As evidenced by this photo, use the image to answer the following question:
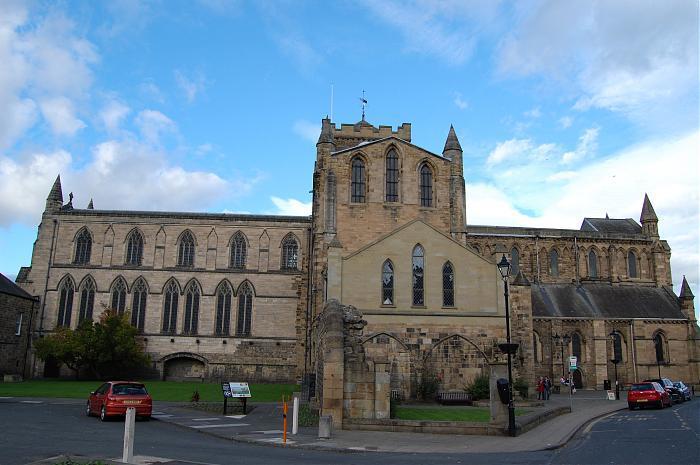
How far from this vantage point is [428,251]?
3030 centimetres

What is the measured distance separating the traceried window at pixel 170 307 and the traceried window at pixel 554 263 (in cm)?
3386

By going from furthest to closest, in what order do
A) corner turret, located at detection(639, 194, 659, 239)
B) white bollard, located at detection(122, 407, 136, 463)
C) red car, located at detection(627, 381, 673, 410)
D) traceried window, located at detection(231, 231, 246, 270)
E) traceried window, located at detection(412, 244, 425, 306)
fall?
corner turret, located at detection(639, 194, 659, 239) < traceried window, located at detection(231, 231, 246, 270) < red car, located at detection(627, 381, 673, 410) < traceried window, located at detection(412, 244, 425, 306) < white bollard, located at detection(122, 407, 136, 463)

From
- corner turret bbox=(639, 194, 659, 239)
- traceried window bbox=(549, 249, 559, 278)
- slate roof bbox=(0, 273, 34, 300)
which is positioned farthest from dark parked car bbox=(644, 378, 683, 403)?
slate roof bbox=(0, 273, 34, 300)

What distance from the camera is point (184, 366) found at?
49906 mm

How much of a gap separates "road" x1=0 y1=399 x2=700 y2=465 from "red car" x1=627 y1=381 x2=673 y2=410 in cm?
1056

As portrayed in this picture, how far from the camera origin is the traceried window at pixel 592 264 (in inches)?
2227

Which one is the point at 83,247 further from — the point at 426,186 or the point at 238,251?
the point at 426,186

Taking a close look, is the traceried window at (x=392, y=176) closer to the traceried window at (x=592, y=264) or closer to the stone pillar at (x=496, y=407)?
the stone pillar at (x=496, y=407)

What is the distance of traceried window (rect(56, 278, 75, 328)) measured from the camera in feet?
163

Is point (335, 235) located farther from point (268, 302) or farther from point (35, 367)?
point (35, 367)

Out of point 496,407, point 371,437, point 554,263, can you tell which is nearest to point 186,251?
point 554,263

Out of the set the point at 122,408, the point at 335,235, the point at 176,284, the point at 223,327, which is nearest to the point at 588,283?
the point at 335,235

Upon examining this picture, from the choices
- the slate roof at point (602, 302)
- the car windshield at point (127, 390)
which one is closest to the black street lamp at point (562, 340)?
the slate roof at point (602, 302)

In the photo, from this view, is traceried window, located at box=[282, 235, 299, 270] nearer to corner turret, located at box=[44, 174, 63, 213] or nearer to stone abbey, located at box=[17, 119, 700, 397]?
stone abbey, located at box=[17, 119, 700, 397]
